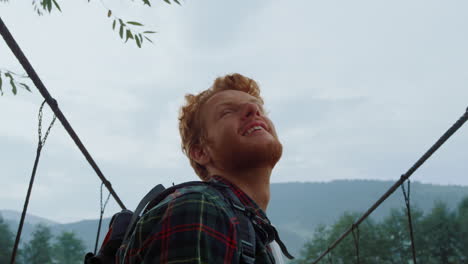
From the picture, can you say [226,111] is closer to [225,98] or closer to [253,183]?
[225,98]

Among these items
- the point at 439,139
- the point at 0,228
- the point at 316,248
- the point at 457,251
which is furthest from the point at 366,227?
the point at 439,139

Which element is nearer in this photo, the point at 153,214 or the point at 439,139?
the point at 153,214

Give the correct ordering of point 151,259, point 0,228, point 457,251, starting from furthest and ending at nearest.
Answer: point 0,228
point 457,251
point 151,259

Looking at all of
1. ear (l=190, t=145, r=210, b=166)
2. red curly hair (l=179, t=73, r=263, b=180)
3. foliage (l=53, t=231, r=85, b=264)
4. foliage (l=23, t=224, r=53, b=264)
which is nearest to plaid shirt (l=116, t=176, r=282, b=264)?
ear (l=190, t=145, r=210, b=166)

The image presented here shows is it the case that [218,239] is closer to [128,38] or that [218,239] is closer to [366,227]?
[128,38]

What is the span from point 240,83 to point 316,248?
207ft

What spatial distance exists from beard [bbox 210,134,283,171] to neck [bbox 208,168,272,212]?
0.06 ft

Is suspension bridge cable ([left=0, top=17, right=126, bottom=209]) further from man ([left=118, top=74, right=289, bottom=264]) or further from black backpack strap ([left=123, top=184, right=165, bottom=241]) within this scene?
black backpack strap ([left=123, top=184, right=165, bottom=241])

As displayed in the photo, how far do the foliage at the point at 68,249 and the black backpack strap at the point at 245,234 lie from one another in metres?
76.5

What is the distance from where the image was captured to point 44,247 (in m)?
66.0

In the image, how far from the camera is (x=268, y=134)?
5.60 feet

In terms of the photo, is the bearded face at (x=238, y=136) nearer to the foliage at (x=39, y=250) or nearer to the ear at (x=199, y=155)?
the ear at (x=199, y=155)

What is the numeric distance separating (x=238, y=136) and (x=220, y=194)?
0.43m

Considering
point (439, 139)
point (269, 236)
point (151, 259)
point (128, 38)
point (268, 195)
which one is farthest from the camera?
point (128, 38)
